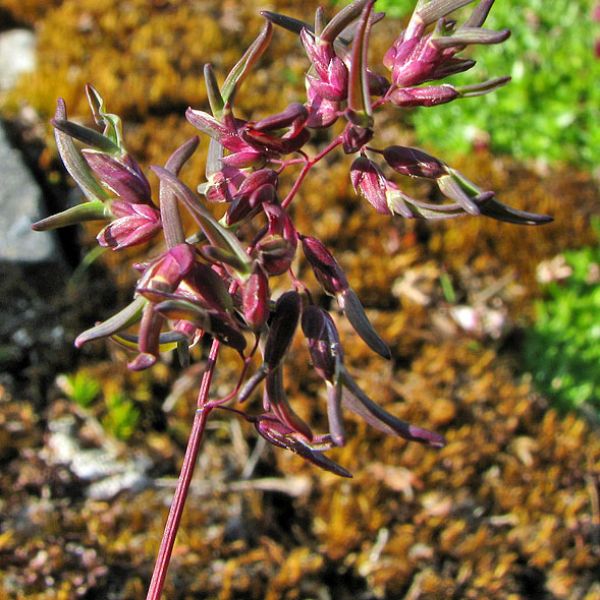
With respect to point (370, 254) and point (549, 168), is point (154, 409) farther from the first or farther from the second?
point (549, 168)

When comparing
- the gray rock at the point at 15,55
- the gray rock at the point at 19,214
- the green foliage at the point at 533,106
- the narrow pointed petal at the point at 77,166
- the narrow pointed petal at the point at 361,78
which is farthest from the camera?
the gray rock at the point at 15,55

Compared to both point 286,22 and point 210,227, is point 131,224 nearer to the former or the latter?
point 210,227

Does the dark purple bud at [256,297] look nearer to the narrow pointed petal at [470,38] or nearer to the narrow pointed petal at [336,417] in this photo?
the narrow pointed petal at [336,417]

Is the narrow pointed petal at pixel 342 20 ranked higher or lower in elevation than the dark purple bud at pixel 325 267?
higher

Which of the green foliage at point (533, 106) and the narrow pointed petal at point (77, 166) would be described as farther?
the green foliage at point (533, 106)

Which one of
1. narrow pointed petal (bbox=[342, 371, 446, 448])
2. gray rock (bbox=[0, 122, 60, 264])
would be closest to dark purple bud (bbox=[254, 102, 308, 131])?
narrow pointed petal (bbox=[342, 371, 446, 448])

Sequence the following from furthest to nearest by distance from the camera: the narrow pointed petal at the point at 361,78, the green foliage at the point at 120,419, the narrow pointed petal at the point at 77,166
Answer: the green foliage at the point at 120,419 < the narrow pointed petal at the point at 77,166 < the narrow pointed petal at the point at 361,78

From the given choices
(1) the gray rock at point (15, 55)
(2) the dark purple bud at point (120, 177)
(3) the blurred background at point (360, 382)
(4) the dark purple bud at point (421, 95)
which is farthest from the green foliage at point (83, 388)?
(1) the gray rock at point (15, 55)

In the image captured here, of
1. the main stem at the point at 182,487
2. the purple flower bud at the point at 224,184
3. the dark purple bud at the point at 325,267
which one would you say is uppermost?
the purple flower bud at the point at 224,184

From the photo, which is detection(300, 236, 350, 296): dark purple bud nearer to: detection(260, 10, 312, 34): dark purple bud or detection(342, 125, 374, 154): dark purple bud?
detection(342, 125, 374, 154): dark purple bud
